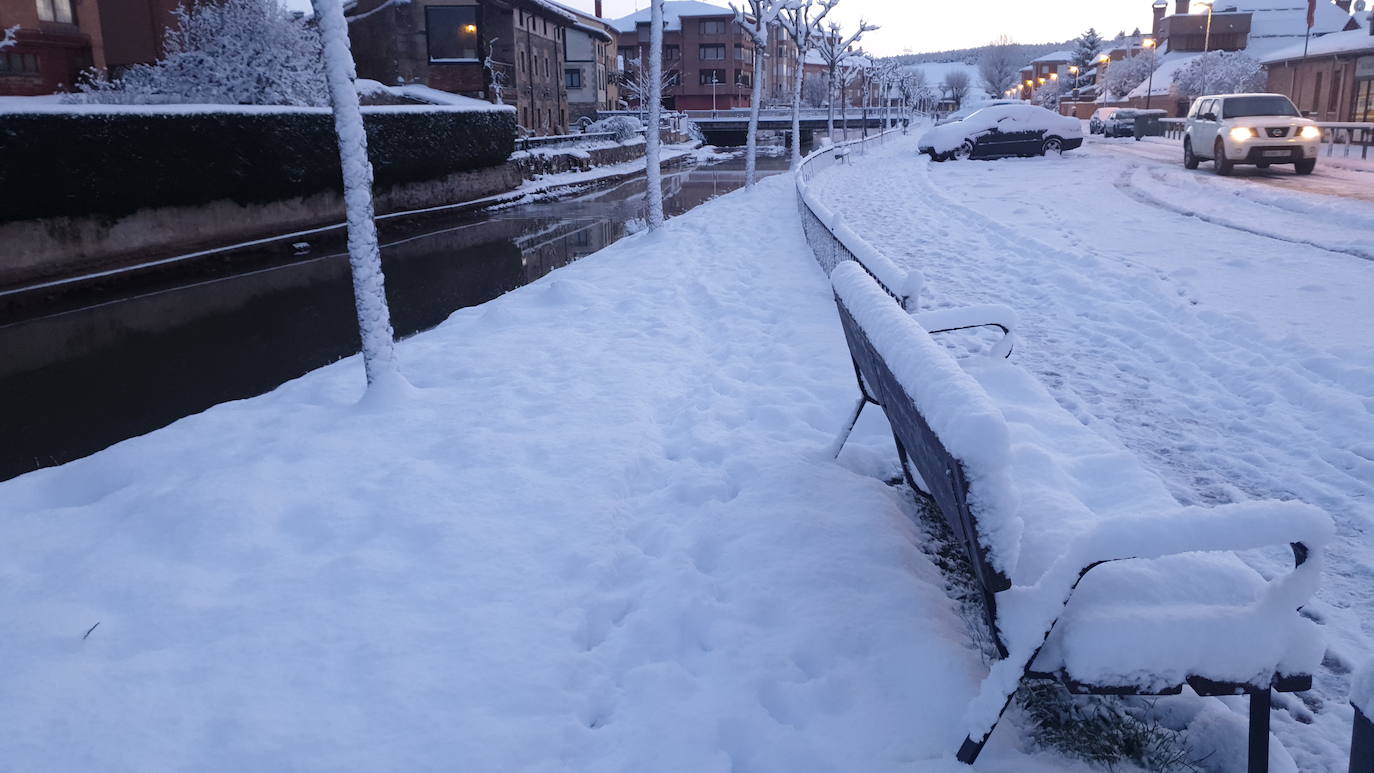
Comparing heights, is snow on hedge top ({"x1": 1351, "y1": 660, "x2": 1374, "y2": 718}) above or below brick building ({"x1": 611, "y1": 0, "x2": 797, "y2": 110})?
below

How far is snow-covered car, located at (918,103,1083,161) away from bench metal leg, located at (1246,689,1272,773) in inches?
1197

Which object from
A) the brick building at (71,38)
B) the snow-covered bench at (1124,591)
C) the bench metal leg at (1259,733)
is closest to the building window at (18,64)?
the brick building at (71,38)

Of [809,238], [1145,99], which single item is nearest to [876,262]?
[809,238]

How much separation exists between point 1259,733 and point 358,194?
5.74m

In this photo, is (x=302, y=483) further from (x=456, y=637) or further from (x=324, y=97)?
(x=324, y=97)

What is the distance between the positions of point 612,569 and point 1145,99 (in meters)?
73.4

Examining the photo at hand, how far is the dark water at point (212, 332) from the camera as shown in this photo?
7.43 metres

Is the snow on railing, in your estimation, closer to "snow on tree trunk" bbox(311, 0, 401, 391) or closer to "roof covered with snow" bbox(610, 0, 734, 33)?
"snow on tree trunk" bbox(311, 0, 401, 391)

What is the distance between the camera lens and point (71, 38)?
2873 centimetres

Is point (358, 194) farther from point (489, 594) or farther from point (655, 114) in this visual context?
point (655, 114)

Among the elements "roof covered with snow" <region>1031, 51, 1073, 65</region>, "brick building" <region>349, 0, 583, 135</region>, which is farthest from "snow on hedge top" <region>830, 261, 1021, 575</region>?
"roof covered with snow" <region>1031, 51, 1073, 65</region>

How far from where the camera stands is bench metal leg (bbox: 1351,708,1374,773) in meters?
1.73

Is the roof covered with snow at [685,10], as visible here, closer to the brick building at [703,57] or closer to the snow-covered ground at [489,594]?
the brick building at [703,57]

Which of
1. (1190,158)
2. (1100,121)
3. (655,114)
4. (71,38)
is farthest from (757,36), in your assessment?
(1100,121)
